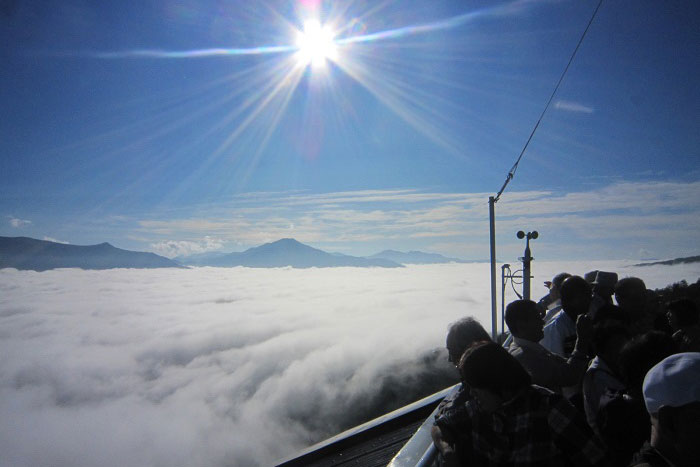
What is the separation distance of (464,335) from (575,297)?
209 cm

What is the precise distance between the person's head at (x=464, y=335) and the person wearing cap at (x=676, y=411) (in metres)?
0.92

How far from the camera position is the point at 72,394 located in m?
114

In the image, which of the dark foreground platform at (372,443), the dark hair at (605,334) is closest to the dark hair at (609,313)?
the dark hair at (605,334)

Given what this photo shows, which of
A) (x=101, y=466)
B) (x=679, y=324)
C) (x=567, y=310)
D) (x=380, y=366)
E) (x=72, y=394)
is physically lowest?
(x=101, y=466)

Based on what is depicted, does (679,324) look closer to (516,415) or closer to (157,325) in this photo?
(516,415)

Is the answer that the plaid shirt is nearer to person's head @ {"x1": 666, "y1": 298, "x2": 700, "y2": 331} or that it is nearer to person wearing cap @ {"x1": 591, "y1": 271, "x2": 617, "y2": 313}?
person wearing cap @ {"x1": 591, "y1": 271, "x2": 617, "y2": 313}

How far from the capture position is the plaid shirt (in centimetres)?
180

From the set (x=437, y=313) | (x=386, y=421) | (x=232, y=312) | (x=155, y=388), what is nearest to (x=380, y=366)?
(x=437, y=313)

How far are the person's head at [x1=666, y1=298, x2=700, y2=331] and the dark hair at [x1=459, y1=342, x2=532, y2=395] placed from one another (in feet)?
14.3

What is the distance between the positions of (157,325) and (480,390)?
172 metres

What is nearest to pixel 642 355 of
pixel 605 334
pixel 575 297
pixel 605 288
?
pixel 605 334

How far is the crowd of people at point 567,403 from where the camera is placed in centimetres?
151

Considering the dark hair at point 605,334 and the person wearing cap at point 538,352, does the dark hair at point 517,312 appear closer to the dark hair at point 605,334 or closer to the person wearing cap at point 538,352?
the person wearing cap at point 538,352

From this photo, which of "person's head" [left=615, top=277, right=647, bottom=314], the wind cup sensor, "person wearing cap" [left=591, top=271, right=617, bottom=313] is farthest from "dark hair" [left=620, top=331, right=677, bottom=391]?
the wind cup sensor
